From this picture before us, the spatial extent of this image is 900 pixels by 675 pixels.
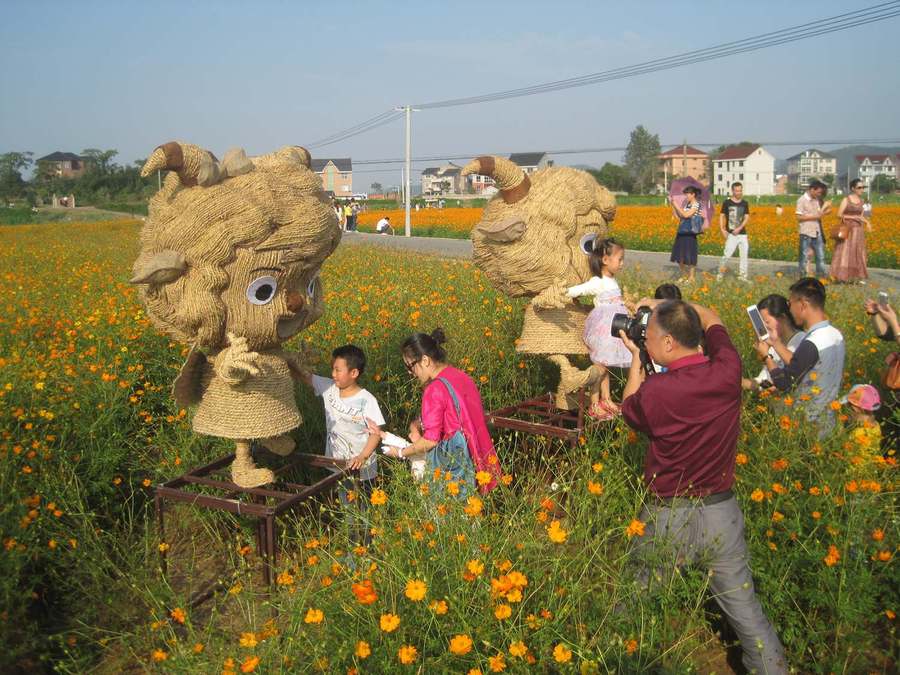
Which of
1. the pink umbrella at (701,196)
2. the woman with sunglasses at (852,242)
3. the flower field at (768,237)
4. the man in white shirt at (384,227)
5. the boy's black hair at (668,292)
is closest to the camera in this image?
the boy's black hair at (668,292)

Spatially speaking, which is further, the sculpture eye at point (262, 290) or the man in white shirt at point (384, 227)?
the man in white shirt at point (384, 227)

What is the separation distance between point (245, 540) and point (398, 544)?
192 cm

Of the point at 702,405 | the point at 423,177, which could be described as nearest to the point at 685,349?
the point at 702,405

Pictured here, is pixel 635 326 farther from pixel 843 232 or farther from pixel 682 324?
pixel 843 232

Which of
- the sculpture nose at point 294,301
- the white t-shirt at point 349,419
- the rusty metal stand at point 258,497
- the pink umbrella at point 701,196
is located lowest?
the rusty metal stand at point 258,497

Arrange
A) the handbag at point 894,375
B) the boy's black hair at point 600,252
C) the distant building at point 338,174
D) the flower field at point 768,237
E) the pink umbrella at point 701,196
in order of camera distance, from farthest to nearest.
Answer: the distant building at point 338,174 → the flower field at point 768,237 → the pink umbrella at point 701,196 → the boy's black hair at point 600,252 → the handbag at point 894,375

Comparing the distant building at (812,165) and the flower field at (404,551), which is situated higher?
the distant building at (812,165)

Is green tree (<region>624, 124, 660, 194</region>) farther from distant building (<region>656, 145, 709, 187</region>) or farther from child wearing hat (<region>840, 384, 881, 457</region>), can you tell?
child wearing hat (<region>840, 384, 881, 457</region>)

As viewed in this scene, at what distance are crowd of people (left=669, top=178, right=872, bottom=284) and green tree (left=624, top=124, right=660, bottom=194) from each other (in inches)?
3118

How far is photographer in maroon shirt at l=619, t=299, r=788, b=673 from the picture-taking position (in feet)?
9.16

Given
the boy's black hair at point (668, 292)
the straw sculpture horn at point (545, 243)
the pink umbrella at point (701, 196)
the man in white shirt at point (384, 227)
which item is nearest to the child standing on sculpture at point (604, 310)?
the straw sculpture horn at point (545, 243)

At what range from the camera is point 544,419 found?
5.50 metres

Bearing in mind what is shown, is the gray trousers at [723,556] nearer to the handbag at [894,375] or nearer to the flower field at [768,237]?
the handbag at [894,375]

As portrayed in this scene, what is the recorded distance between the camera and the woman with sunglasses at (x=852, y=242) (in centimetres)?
1043
